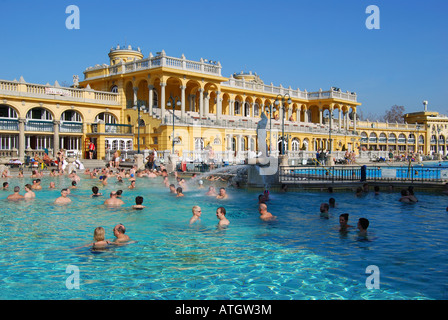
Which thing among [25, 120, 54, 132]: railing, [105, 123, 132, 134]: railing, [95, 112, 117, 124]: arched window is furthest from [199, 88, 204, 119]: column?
[25, 120, 54, 132]: railing

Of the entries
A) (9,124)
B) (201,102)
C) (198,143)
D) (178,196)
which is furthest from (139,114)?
(178,196)

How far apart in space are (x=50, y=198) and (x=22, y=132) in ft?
60.4

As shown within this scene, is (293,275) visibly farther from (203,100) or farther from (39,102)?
(203,100)

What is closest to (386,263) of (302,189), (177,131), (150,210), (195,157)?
(150,210)

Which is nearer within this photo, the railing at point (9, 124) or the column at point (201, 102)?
the railing at point (9, 124)

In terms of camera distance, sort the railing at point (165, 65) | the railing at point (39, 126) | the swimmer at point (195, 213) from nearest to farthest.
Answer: the swimmer at point (195, 213)
the railing at point (39, 126)
the railing at point (165, 65)

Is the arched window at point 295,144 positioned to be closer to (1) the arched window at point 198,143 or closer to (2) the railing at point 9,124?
(1) the arched window at point 198,143

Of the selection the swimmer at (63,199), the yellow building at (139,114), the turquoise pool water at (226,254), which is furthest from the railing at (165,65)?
the turquoise pool water at (226,254)

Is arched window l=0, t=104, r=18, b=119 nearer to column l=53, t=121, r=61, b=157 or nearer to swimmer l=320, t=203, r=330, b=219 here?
column l=53, t=121, r=61, b=157

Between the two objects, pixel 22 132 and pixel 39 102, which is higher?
pixel 39 102

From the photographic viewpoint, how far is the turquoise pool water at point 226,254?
21.5 ft

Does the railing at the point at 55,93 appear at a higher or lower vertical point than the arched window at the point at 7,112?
higher

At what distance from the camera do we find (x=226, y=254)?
335 inches

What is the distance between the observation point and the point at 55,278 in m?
7.05
